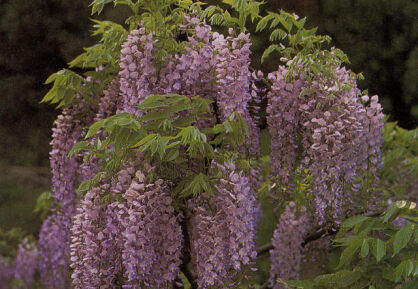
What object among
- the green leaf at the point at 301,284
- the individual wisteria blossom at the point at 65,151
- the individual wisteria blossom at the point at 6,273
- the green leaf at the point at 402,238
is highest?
the individual wisteria blossom at the point at 65,151

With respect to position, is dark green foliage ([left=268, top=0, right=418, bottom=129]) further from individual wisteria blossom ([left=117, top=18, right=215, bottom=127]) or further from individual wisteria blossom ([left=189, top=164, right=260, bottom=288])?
individual wisteria blossom ([left=189, top=164, right=260, bottom=288])

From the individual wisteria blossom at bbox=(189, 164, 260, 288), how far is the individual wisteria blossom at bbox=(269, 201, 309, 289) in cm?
188

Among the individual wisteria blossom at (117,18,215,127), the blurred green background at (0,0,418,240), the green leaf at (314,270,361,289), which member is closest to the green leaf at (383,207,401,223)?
the green leaf at (314,270,361,289)

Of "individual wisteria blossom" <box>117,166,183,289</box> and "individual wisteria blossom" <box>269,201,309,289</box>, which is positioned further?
"individual wisteria blossom" <box>269,201,309,289</box>

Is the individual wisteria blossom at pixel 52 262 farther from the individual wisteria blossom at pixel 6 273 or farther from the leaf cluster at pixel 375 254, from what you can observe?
the leaf cluster at pixel 375 254

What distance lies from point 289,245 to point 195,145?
7.62ft

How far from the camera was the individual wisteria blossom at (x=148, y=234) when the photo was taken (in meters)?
2.84

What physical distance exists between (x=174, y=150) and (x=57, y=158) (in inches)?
52.2

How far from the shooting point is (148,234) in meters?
2.91

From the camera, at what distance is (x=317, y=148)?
3312 millimetres

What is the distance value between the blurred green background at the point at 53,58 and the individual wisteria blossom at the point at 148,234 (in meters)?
4.45

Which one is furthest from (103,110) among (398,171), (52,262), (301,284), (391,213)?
(398,171)

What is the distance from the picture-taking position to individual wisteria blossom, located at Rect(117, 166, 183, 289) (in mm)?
2844

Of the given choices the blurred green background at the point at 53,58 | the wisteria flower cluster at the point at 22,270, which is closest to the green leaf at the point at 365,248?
the blurred green background at the point at 53,58
